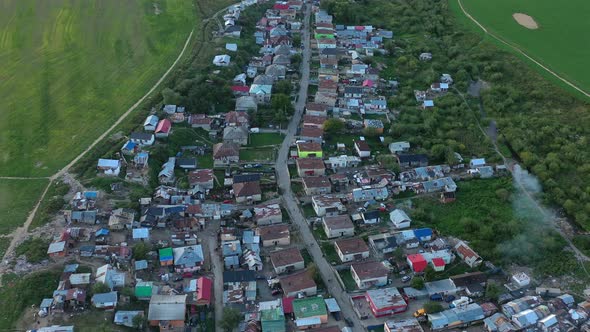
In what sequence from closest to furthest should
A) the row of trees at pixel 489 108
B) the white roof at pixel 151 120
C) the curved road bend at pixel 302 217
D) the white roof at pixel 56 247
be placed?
1. the curved road bend at pixel 302 217
2. the white roof at pixel 56 247
3. the row of trees at pixel 489 108
4. the white roof at pixel 151 120

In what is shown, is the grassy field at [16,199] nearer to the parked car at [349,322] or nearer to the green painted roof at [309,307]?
the green painted roof at [309,307]

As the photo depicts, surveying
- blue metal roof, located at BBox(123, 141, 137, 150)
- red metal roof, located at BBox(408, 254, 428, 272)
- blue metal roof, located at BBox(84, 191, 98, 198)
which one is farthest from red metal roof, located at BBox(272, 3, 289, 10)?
red metal roof, located at BBox(408, 254, 428, 272)

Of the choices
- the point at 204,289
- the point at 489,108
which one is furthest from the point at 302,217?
the point at 489,108

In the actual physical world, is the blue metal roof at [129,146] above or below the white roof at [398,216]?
above

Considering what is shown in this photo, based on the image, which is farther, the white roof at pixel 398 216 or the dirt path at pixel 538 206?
the white roof at pixel 398 216

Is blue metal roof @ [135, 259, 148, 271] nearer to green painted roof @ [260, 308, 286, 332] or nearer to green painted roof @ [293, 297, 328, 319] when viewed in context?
green painted roof @ [260, 308, 286, 332]

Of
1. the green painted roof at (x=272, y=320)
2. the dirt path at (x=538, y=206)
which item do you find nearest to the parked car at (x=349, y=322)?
the green painted roof at (x=272, y=320)

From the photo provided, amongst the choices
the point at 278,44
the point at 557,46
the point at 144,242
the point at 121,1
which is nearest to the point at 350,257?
the point at 144,242
